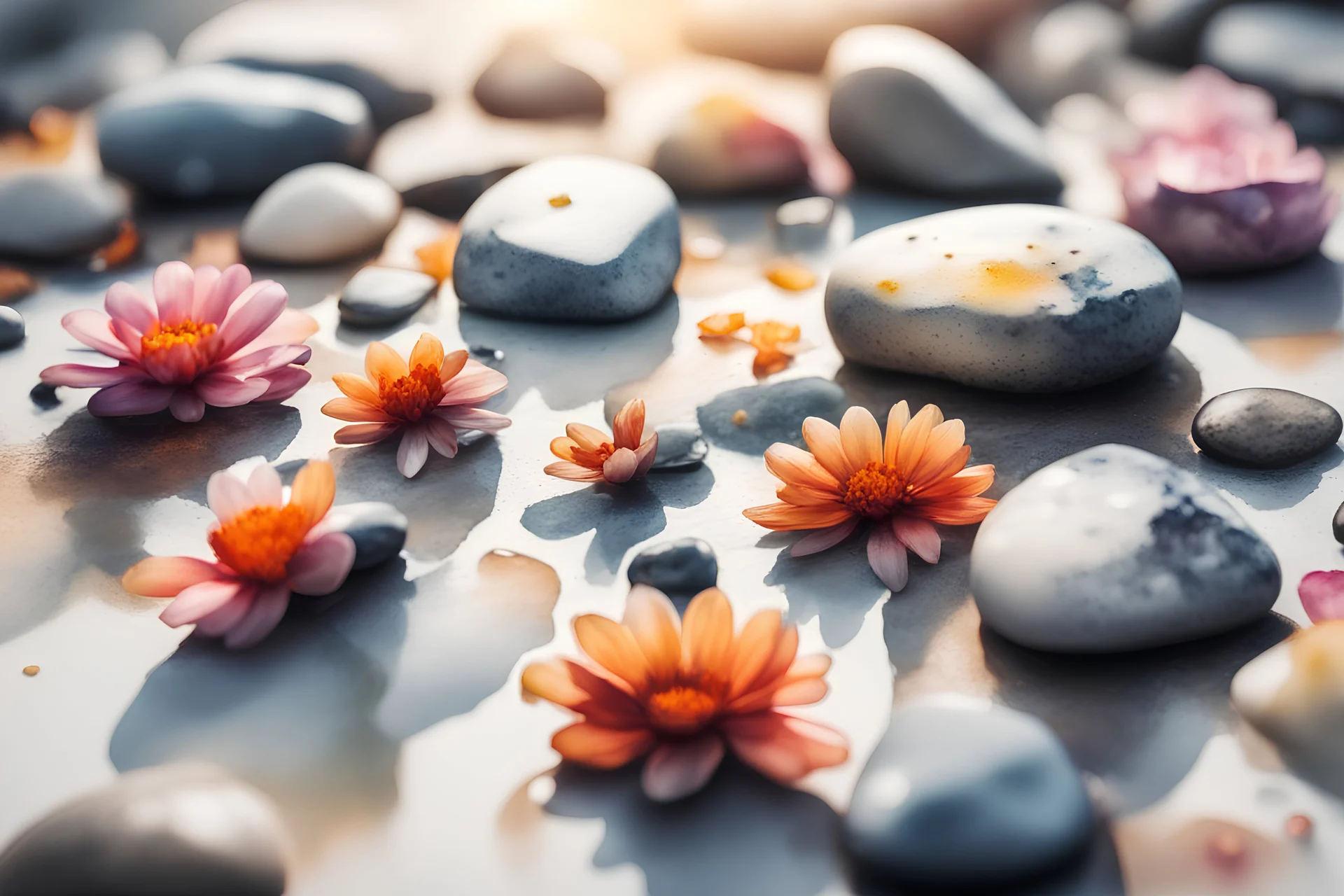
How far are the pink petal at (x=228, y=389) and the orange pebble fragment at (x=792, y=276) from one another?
3.61 ft

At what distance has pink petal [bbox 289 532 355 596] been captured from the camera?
4.97ft

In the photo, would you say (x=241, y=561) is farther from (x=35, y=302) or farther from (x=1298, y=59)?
(x=1298, y=59)

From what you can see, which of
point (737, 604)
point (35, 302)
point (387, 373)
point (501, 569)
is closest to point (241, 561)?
point (501, 569)

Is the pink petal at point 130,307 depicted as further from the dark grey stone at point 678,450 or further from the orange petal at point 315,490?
the dark grey stone at point 678,450

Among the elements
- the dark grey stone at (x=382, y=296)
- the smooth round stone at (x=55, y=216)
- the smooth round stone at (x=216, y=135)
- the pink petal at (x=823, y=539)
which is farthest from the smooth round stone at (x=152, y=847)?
the smooth round stone at (x=216, y=135)

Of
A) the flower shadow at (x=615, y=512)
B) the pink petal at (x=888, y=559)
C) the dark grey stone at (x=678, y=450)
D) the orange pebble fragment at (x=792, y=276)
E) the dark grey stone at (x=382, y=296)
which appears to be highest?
the pink petal at (x=888, y=559)

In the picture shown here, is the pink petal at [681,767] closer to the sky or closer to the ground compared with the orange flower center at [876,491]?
closer to the sky

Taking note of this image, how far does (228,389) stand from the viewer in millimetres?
1959

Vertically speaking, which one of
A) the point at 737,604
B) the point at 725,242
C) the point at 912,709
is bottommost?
the point at 725,242

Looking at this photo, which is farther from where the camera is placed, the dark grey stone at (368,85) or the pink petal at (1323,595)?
the dark grey stone at (368,85)

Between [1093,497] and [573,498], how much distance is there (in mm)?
782

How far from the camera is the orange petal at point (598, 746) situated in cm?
127

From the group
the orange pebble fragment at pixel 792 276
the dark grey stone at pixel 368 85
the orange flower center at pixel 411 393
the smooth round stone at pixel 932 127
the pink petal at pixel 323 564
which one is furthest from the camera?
the dark grey stone at pixel 368 85

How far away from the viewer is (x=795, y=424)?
6.40 feet
